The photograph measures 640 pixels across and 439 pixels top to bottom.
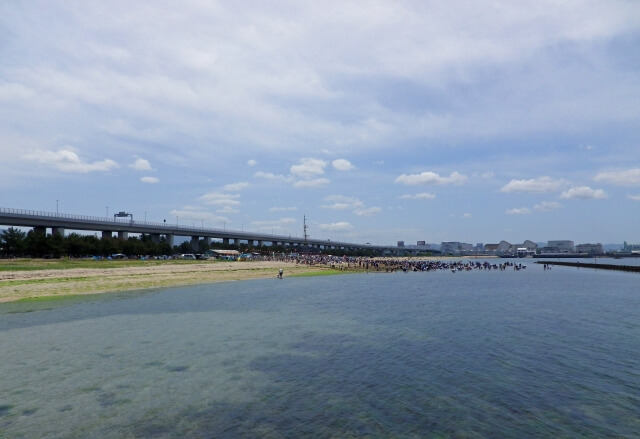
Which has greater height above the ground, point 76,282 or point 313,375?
point 76,282

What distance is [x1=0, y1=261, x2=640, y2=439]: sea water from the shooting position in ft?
38.4

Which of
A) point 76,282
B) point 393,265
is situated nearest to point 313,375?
point 76,282

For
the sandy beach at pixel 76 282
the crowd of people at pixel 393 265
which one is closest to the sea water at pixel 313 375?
the sandy beach at pixel 76 282

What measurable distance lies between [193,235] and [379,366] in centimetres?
16257

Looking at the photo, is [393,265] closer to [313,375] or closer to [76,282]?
[76,282]

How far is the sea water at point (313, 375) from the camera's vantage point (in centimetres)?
1172

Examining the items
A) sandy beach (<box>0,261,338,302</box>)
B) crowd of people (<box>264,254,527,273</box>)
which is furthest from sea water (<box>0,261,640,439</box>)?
crowd of people (<box>264,254,527,273</box>)

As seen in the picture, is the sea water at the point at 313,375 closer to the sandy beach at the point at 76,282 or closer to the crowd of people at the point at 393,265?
the sandy beach at the point at 76,282

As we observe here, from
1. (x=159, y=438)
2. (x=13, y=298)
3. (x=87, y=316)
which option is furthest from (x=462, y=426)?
(x=13, y=298)

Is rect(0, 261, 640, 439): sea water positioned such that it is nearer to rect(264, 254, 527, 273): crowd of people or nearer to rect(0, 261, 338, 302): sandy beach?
rect(0, 261, 338, 302): sandy beach

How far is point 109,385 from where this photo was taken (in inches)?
593

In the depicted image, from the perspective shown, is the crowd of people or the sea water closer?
the sea water

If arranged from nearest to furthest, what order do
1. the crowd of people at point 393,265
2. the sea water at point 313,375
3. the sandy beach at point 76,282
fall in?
the sea water at point 313,375 < the sandy beach at point 76,282 < the crowd of people at point 393,265

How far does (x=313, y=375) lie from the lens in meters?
16.5
